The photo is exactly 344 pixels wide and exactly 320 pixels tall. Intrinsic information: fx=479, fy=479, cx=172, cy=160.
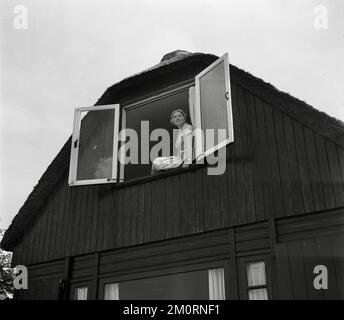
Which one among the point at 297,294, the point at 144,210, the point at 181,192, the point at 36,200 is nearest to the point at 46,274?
the point at 36,200

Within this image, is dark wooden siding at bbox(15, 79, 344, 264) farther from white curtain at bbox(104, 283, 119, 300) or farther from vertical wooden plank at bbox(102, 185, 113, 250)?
white curtain at bbox(104, 283, 119, 300)

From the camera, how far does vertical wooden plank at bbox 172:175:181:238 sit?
20.6 feet

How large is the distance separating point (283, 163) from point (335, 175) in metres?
0.67

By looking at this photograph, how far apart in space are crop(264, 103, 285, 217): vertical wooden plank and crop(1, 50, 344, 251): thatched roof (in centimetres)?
19

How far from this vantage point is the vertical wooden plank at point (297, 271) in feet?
16.3

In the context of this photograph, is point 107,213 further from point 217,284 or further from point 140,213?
point 217,284

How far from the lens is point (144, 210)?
670 centimetres

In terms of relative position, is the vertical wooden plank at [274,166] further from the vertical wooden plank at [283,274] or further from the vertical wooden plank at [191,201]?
the vertical wooden plank at [191,201]

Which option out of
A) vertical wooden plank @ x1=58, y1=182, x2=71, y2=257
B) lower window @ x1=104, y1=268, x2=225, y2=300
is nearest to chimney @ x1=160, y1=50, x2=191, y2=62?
vertical wooden plank @ x1=58, y1=182, x2=71, y2=257

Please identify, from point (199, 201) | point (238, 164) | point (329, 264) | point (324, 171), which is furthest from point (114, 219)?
point (329, 264)

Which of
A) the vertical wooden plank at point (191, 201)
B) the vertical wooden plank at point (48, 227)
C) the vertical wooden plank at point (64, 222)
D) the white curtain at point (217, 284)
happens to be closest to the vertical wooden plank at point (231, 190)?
the vertical wooden plank at point (191, 201)

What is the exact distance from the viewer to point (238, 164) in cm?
611
